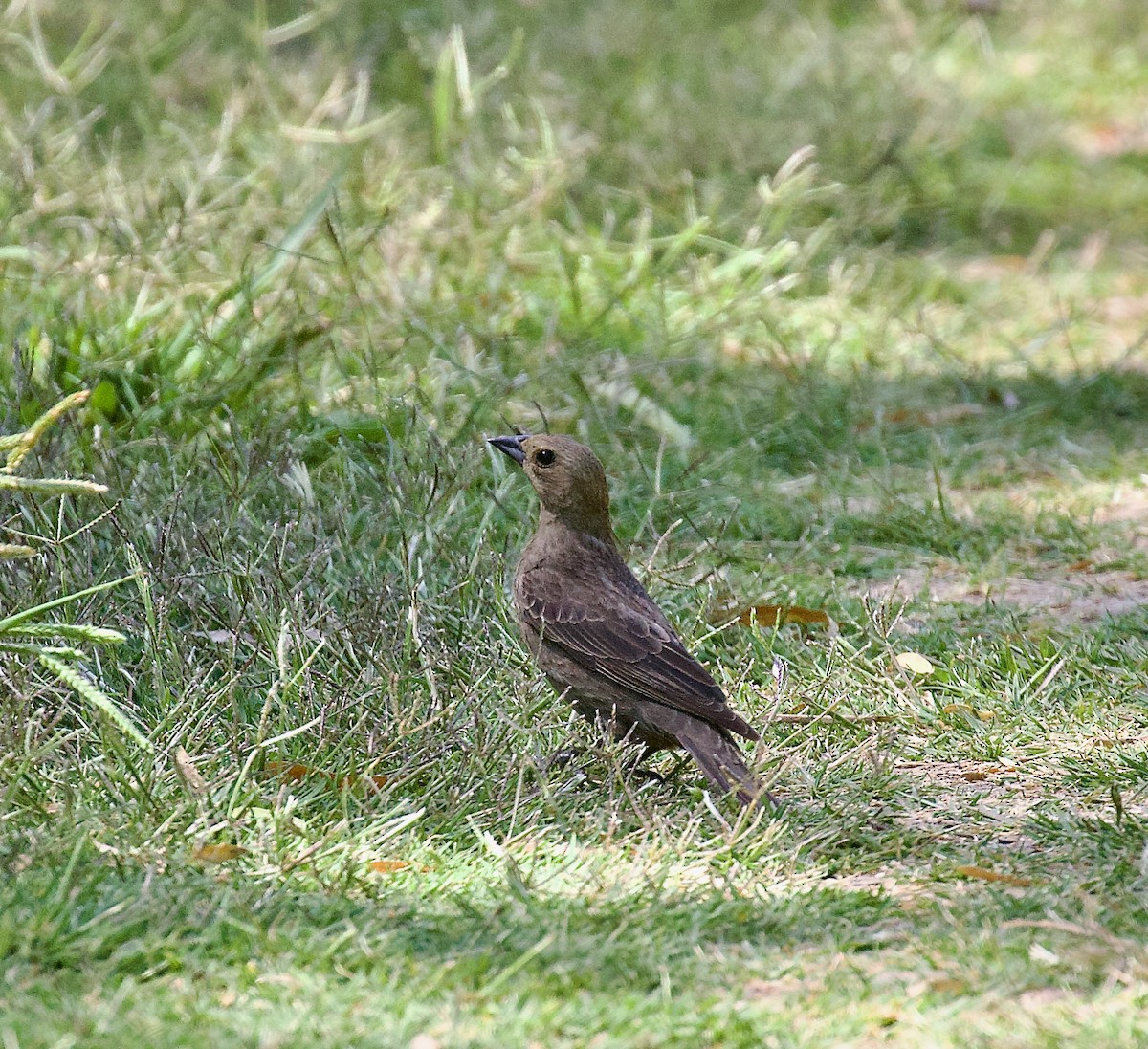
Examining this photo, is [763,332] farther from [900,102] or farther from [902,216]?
[900,102]

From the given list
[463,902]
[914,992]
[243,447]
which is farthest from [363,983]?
[243,447]

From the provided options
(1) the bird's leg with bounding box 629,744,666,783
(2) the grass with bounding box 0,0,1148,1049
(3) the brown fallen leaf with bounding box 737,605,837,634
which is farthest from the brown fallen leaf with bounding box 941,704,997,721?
(1) the bird's leg with bounding box 629,744,666,783

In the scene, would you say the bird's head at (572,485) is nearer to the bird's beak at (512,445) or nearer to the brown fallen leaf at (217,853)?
the bird's beak at (512,445)

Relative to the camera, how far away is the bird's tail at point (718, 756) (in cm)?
366

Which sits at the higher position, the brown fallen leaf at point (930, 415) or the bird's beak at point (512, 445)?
the bird's beak at point (512, 445)

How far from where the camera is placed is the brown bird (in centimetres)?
380

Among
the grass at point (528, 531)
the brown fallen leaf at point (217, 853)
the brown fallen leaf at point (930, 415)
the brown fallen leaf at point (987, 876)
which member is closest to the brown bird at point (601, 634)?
the grass at point (528, 531)

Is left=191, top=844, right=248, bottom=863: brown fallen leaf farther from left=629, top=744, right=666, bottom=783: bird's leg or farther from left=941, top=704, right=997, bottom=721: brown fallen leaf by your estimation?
left=941, top=704, right=997, bottom=721: brown fallen leaf

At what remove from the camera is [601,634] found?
4.01m

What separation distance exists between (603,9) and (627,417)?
5020 millimetres

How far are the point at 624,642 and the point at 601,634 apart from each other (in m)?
0.06

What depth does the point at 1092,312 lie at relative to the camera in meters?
8.09

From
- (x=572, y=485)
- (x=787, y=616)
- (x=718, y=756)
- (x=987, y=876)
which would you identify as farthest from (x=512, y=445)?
(x=987, y=876)

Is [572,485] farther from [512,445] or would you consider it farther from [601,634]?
[601,634]
